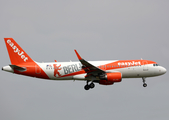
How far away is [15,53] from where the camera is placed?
172 feet

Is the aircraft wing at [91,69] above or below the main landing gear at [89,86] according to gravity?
above

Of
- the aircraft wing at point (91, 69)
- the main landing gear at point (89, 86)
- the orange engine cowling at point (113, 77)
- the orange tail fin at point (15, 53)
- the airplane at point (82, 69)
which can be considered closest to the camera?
the aircraft wing at point (91, 69)

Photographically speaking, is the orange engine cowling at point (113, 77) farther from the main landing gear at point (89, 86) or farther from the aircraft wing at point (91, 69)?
the main landing gear at point (89, 86)

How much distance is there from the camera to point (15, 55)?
2060 inches

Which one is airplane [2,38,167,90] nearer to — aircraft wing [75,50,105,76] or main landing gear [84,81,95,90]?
aircraft wing [75,50,105,76]

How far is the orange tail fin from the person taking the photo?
52.2 meters

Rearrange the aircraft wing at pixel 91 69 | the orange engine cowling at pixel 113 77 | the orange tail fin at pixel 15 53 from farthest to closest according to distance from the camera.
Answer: the orange tail fin at pixel 15 53, the orange engine cowling at pixel 113 77, the aircraft wing at pixel 91 69

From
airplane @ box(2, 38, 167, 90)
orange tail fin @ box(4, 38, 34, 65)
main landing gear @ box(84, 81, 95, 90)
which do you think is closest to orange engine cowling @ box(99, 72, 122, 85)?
airplane @ box(2, 38, 167, 90)

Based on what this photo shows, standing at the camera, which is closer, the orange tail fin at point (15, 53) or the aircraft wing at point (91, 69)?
the aircraft wing at point (91, 69)

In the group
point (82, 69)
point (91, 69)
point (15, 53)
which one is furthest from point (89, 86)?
point (15, 53)

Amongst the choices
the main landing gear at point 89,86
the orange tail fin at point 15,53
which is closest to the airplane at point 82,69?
the orange tail fin at point 15,53

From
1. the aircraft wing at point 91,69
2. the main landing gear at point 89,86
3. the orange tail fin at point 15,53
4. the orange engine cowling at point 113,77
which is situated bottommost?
the main landing gear at point 89,86

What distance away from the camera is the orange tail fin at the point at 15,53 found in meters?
52.2

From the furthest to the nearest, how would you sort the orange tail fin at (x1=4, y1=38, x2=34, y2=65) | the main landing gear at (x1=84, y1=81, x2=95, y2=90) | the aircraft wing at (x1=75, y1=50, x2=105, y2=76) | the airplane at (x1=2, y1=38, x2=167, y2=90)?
the main landing gear at (x1=84, y1=81, x2=95, y2=90) < the orange tail fin at (x1=4, y1=38, x2=34, y2=65) < the airplane at (x1=2, y1=38, x2=167, y2=90) < the aircraft wing at (x1=75, y1=50, x2=105, y2=76)
